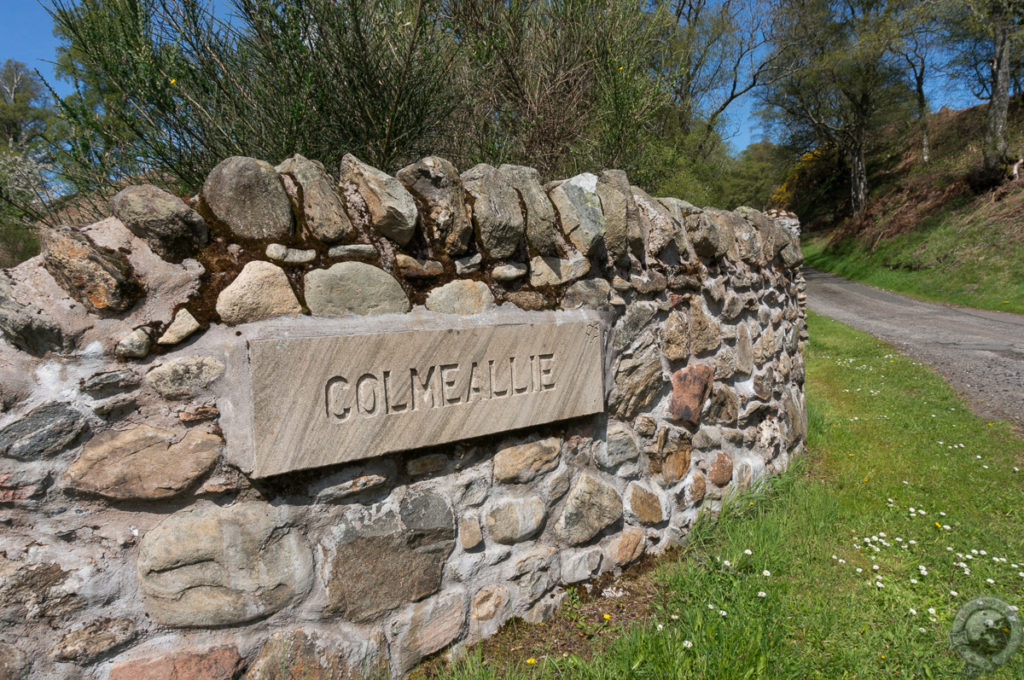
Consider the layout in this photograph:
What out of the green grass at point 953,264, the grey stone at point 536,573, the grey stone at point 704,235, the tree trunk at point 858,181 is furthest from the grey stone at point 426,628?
the tree trunk at point 858,181

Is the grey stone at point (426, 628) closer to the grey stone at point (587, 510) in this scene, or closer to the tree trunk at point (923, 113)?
the grey stone at point (587, 510)

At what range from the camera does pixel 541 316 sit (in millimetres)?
2070

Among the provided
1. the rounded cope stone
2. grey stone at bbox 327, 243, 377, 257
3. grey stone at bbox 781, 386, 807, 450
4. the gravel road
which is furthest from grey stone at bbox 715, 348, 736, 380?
the gravel road

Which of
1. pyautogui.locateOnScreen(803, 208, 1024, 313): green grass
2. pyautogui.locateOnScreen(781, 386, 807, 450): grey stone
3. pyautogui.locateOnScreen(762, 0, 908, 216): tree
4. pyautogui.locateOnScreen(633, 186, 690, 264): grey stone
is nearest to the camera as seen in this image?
pyautogui.locateOnScreen(633, 186, 690, 264): grey stone

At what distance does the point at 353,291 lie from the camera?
1675 millimetres

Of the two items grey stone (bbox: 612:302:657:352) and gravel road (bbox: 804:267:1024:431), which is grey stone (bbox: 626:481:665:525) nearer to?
grey stone (bbox: 612:302:657:352)

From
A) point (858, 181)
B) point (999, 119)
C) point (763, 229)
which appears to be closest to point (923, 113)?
point (858, 181)

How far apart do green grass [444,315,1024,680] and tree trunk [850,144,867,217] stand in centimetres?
2049

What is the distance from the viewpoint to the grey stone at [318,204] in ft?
5.40

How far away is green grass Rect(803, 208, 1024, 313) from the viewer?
1115 centimetres

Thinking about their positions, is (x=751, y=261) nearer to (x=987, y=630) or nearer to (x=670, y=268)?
(x=670, y=268)

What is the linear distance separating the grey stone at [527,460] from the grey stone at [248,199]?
3.60 ft

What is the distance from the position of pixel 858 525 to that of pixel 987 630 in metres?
1.02

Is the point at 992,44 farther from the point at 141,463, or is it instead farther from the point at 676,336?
the point at 141,463
